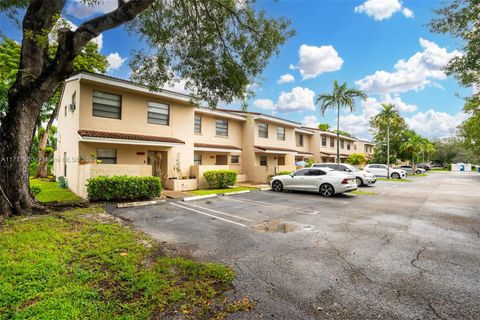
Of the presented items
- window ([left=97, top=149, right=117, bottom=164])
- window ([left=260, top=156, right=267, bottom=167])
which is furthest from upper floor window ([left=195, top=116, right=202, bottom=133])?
window ([left=260, top=156, right=267, bottom=167])

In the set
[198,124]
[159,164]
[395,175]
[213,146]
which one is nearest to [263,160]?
[213,146]

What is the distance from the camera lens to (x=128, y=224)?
7.66 meters

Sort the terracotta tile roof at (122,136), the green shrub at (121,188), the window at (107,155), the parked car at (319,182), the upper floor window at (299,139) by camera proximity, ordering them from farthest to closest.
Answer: the upper floor window at (299,139) → the parked car at (319,182) → the window at (107,155) → the terracotta tile roof at (122,136) → the green shrub at (121,188)

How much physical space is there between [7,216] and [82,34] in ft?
20.1

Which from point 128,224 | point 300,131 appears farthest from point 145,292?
point 300,131

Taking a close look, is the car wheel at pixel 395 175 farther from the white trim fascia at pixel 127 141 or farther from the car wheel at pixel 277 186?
the white trim fascia at pixel 127 141

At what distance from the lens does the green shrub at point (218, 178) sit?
1681 centimetres

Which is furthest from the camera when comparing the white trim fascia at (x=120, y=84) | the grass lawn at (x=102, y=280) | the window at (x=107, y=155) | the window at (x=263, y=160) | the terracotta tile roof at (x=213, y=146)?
the window at (x=263, y=160)

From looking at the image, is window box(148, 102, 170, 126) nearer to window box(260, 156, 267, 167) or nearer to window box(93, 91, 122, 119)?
window box(93, 91, 122, 119)

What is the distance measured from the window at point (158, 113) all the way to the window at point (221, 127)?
5.87 m

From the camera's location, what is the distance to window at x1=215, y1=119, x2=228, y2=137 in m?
21.5

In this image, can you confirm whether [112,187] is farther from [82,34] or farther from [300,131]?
[300,131]

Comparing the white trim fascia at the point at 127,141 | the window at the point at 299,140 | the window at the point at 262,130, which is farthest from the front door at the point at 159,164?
the window at the point at 299,140

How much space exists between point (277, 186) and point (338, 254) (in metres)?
11.4
